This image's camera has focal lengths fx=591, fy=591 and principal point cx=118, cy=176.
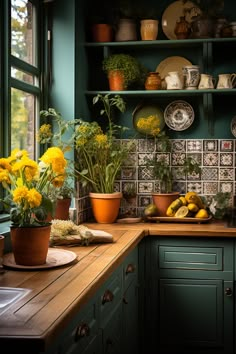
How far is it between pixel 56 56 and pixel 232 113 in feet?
4.19

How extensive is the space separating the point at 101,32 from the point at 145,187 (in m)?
1.13

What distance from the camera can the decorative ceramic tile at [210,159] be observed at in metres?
4.15

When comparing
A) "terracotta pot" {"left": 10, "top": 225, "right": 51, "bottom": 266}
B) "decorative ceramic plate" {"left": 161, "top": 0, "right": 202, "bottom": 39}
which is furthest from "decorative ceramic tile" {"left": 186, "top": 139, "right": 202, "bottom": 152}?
"terracotta pot" {"left": 10, "top": 225, "right": 51, "bottom": 266}

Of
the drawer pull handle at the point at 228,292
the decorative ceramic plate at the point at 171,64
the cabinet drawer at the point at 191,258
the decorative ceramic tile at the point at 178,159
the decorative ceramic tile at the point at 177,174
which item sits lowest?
the drawer pull handle at the point at 228,292

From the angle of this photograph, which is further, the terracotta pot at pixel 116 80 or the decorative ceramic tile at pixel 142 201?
the decorative ceramic tile at pixel 142 201

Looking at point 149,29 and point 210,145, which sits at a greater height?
point 149,29

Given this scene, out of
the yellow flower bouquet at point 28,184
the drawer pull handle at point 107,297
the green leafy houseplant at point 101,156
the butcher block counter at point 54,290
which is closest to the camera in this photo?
the butcher block counter at point 54,290

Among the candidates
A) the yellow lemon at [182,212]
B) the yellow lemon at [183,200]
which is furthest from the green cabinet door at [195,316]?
the yellow lemon at [183,200]

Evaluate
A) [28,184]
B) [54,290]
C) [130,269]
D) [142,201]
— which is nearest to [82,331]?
[54,290]

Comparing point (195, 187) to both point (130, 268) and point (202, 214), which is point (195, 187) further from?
point (130, 268)

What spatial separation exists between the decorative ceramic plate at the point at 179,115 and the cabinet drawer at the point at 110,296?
158 cm

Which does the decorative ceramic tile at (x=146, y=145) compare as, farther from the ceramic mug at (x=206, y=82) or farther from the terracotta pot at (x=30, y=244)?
the terracotta pot at (x=30, y=244)

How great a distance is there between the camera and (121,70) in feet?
13.0

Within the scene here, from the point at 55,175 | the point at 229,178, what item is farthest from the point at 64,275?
the point at 229,178
